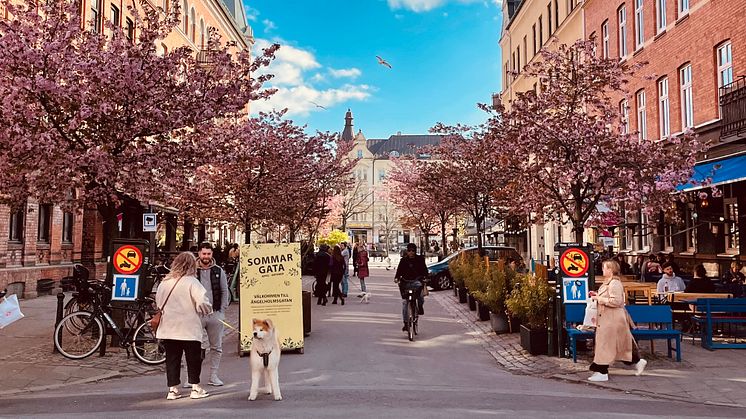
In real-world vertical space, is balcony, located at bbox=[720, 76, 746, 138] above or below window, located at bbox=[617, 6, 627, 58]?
below

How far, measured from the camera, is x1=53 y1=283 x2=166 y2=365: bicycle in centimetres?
932

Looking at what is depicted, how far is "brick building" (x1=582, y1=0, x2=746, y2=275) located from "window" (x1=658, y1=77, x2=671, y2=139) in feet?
0.10

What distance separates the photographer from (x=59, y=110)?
10461 millimetres

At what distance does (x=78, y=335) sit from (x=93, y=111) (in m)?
3.52

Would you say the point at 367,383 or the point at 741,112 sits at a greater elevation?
the point at 741,112

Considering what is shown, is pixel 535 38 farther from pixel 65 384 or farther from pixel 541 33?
pixel 65 384

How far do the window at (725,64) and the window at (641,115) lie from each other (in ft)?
15.9

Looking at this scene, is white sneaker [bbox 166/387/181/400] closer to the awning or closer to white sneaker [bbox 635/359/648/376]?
white sneaker [bbox 635/359/648/376]

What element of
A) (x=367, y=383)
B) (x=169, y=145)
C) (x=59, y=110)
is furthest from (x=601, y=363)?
(x=59, y=110)

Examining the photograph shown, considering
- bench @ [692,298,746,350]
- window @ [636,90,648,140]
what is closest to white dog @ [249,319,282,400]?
bench @ [692,298,746,350]

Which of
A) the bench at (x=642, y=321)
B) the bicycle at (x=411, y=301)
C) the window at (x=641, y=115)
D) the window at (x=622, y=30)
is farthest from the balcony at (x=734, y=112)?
the window at (x=622, y=30)

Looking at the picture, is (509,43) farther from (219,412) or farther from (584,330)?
(219,412)

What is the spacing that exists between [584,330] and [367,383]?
133 inches

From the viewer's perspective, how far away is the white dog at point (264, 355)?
6.74 m
